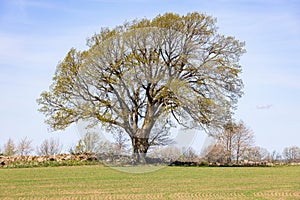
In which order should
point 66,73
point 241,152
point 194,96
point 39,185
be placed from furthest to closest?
point 241,152 → point 66,73 → point 194,96 → point 39,185

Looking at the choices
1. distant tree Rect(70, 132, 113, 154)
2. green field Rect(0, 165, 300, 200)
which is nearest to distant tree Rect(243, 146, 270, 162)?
distant tree Rect(70, 132, 113, 154)

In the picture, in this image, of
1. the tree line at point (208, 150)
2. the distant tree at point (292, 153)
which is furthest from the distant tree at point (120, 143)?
the distant tree at point (292, 153)

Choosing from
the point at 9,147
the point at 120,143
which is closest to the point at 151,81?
the point at 120,143

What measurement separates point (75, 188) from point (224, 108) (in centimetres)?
1814

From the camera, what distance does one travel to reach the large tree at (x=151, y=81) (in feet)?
109

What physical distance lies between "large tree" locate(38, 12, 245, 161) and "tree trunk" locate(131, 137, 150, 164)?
28mm

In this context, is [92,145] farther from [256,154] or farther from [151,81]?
[256,154]

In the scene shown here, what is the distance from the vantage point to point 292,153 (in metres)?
44.7

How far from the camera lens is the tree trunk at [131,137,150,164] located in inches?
1320

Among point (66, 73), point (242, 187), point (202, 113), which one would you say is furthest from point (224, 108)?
point (242, 187)

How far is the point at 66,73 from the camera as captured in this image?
35.5 m

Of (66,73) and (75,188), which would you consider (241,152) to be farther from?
(75,188)

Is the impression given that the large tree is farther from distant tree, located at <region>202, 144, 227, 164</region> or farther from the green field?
the green field

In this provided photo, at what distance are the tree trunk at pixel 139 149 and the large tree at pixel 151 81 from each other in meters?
0.03
